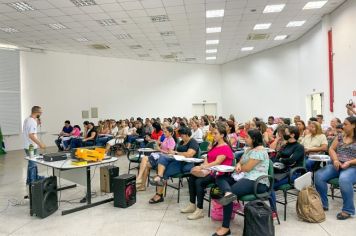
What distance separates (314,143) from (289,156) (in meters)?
1.23

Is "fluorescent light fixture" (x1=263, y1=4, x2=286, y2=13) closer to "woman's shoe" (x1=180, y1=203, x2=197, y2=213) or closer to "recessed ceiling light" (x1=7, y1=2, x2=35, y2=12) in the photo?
"woman's shoe" (x1=180, y1=203, x2=197, y2=213)

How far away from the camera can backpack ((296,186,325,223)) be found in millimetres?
3383

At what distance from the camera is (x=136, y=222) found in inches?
142

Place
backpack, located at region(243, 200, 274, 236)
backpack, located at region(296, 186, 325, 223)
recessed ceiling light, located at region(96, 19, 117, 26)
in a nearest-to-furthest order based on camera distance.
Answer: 1. backpack, located at region(243, 200, 274, 236)
2. backpack, located at region(296, 186, 325, 223)
3. recessed ceiling light, located at region(96, 19, 117, 26)

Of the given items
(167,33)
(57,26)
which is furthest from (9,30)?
(167,33)

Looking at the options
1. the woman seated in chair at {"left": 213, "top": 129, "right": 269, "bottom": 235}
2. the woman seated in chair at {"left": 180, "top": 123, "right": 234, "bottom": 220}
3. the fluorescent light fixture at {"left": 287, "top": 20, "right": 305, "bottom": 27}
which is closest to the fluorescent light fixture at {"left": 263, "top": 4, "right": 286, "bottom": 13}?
the fluorescent light fixture at {"left": 287, "top": 20, "right": 305, "bottom": 27}

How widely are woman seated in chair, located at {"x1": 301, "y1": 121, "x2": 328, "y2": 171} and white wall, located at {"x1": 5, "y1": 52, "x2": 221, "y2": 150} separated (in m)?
10.8

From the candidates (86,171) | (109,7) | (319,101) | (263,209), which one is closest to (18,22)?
(109,7)

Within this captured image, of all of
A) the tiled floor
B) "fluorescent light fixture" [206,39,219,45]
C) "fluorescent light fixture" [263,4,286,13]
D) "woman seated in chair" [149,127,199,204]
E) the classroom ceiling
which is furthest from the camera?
"fluorescent light fixture" [206,39,219,45]

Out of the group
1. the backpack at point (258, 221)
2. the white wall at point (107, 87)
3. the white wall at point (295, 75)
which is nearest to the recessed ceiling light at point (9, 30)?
the white wall at point (107, 87)

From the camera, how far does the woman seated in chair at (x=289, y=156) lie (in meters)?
3.60

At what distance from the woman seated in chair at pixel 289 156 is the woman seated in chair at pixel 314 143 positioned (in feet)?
2.82

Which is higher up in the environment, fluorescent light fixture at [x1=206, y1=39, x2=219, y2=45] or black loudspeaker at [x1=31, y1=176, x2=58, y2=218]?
fluorescent light fixture at [x1=206, y1=39, x2=219, y2=45]

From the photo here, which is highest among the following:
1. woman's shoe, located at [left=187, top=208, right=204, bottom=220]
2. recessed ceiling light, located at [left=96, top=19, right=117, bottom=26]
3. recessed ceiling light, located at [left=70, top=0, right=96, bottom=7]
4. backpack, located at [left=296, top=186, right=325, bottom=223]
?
recessed ceiling light, located at [left=96, top=19, right=117, bottom=26]
